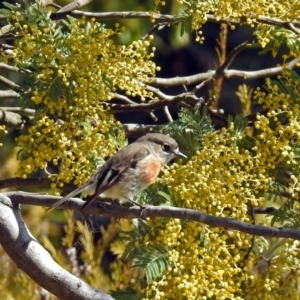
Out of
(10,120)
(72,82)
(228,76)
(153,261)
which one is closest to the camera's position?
(153,261)

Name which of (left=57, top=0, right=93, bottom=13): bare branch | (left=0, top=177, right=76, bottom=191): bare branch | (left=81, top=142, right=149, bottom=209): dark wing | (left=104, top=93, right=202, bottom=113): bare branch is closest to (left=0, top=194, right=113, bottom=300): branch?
(left=81, top=142, right=149, bottom=209): dark wing

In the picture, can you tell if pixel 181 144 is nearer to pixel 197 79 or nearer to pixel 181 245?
pixel 181 245

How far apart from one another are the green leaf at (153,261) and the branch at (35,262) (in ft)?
0.48

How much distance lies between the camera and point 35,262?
8.87 ft

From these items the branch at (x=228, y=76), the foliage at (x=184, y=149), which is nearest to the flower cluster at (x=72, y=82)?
the foliage at (x=184, y=149)

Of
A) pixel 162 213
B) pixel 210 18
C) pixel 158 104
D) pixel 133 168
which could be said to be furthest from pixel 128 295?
pixel 210 18

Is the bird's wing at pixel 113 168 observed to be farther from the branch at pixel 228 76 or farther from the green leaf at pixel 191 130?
the branch at pixel 228 76

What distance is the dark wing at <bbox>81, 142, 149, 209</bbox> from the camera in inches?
123

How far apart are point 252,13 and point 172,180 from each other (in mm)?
651

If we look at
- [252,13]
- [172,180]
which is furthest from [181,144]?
[252,13]

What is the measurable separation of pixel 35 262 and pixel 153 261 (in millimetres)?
378

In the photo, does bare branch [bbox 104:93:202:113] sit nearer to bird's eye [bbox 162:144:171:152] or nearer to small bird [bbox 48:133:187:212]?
small bird [bbox 48:133:187:212]

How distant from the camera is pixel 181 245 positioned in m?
2.74

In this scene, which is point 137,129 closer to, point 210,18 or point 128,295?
point 210,18
